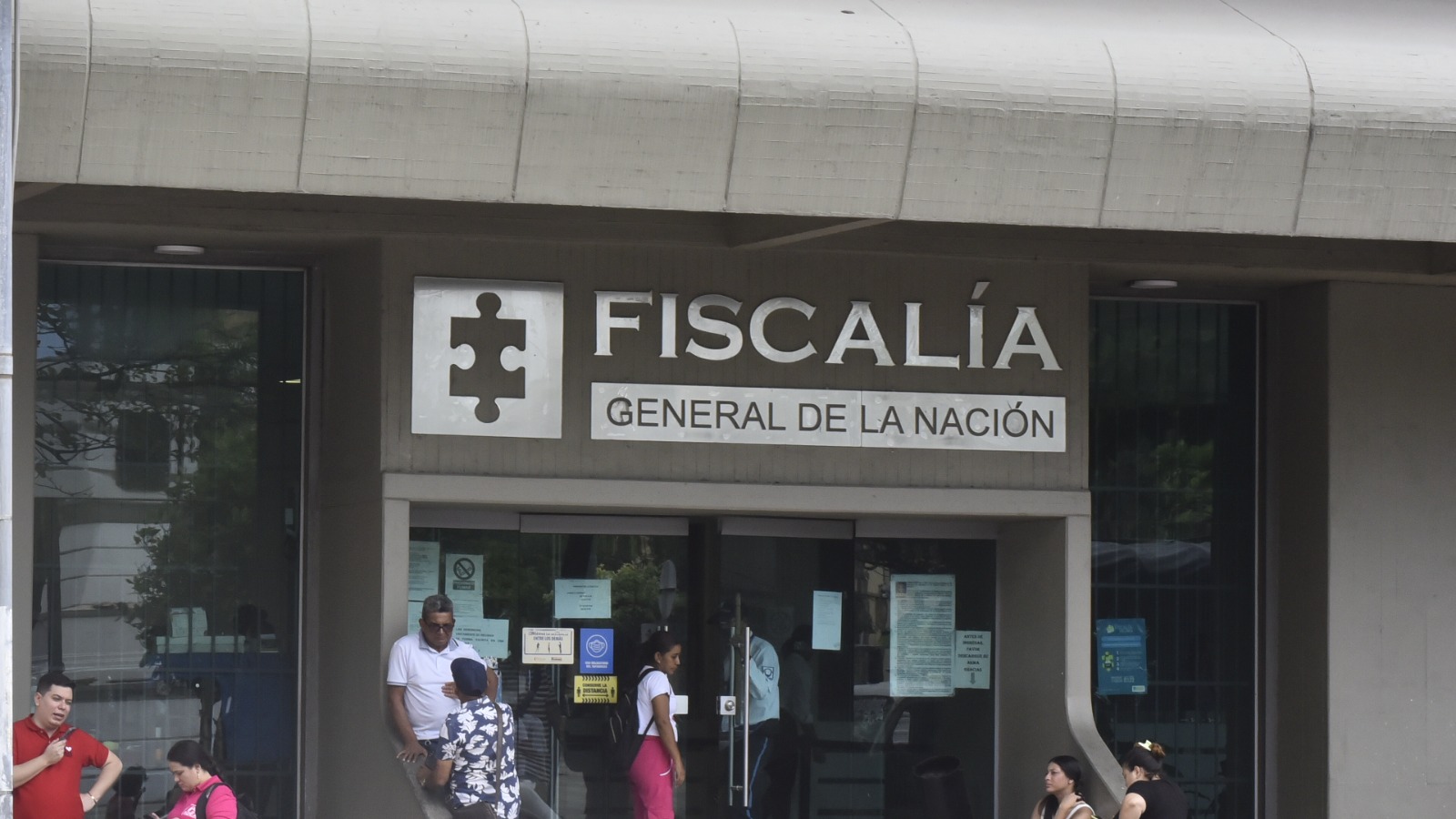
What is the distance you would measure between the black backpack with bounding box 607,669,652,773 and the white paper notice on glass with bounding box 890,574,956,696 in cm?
184

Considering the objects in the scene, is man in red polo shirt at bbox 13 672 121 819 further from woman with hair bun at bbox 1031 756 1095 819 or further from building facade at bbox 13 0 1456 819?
woman with hair bun at bbox 1031 756 1095 819

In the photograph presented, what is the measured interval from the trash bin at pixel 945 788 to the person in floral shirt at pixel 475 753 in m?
3.19

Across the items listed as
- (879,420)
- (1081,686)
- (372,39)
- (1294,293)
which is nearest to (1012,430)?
(879,420)

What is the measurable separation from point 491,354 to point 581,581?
1.75 metres

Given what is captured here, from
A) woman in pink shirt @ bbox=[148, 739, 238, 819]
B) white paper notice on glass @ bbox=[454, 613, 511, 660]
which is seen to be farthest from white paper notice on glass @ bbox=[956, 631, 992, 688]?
woman in pink shirt @ bbox=[148, 739, 238, 819]

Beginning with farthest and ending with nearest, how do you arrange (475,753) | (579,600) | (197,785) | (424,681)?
(579,600), (424,681), (475,753), (197,785)

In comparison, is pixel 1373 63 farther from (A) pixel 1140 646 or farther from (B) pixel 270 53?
(B) pixel 270 53

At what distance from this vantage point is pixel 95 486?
477 inches

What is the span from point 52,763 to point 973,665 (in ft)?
19.8

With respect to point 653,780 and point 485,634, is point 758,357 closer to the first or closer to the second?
point 485,634

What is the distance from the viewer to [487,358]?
11.6 metres

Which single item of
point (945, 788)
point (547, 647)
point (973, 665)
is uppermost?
point (547, 647)

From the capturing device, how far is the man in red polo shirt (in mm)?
9906

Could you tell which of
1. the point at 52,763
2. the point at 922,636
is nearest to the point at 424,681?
the point at 52,763
